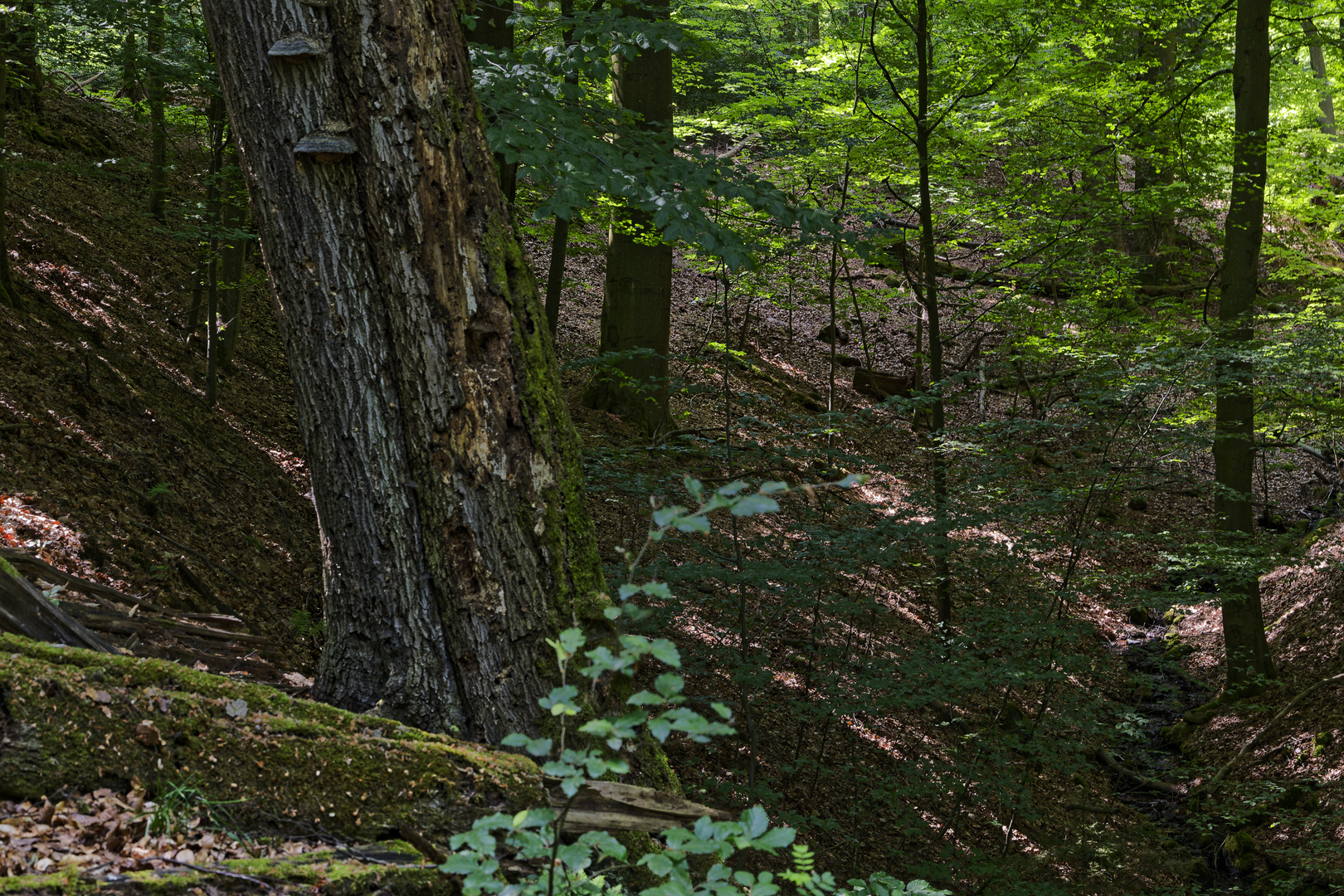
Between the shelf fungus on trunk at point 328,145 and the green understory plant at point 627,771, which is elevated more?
the shelf fungus on trunk at point 328,145

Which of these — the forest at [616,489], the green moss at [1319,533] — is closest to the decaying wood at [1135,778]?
the forest at [616,489]

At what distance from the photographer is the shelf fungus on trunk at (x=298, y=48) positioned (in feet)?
8.43

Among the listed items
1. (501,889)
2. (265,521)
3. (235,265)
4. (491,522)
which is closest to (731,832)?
(501,889)

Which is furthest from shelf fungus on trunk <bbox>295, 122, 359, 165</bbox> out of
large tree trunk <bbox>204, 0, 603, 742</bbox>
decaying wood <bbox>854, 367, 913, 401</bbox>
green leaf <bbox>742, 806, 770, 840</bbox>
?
decaying wood <bbox>854, 367, 913, 401</bbox>

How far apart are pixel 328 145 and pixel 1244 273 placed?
8.70 m

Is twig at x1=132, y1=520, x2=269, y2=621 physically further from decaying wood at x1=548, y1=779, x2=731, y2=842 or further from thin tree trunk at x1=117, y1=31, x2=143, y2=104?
decaying wood at x1=548, y1=779, x2=731, y2=842

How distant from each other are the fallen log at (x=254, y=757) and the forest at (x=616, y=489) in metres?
0.01

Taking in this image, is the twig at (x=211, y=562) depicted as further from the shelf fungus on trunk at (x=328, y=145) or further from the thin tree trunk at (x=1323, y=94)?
the thin tree trunk at (x=1323, y=94)

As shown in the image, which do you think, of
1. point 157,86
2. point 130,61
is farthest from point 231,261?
point 130,61

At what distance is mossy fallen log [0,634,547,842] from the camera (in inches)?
71.1

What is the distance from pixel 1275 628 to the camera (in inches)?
376

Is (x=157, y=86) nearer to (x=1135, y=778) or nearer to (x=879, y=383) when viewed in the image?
(x=1135, y=778)

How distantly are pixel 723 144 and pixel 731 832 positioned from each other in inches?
856

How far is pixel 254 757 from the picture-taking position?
200cm
